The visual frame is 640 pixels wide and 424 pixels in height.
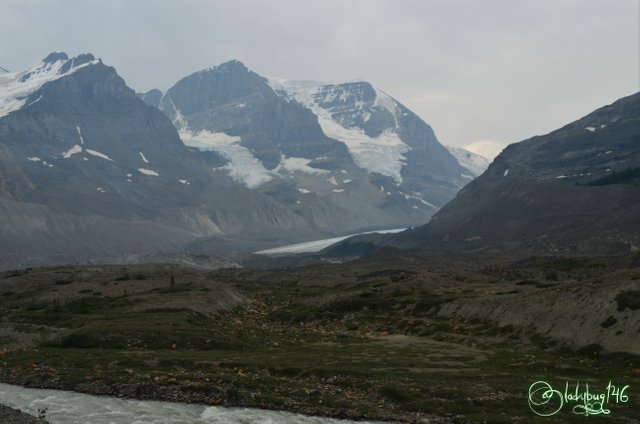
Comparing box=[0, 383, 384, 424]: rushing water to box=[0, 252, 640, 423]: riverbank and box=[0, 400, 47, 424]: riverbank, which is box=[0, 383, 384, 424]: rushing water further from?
box=[0, 400, 47, 424]: riverbank

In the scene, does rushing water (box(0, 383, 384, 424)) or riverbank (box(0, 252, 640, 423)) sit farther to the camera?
riverbank (box(0, 252, 640, 423))

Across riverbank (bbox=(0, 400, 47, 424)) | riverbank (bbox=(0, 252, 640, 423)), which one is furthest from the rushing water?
riverbank (bbox=(0, 400, 47, 424))

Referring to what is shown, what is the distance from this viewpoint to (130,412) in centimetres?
4122

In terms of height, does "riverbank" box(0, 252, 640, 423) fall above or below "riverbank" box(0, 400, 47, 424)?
below

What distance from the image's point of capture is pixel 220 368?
169ft

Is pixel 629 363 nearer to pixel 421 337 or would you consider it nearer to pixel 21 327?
pixel 421 337

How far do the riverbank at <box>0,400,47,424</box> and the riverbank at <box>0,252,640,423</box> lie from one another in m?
7.09

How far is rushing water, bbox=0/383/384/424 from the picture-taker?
39.5 metres

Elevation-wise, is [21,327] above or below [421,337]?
above

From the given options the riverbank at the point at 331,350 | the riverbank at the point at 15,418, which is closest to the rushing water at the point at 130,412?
the riverbank at the point at 331,350

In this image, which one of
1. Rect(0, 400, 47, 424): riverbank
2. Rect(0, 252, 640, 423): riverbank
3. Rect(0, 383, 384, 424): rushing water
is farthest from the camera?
Rect(0, 252, 640, 423): riverbank

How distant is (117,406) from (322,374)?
15305 mm

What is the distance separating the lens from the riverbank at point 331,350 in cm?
4266

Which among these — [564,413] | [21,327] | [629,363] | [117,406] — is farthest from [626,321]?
[21,327]
